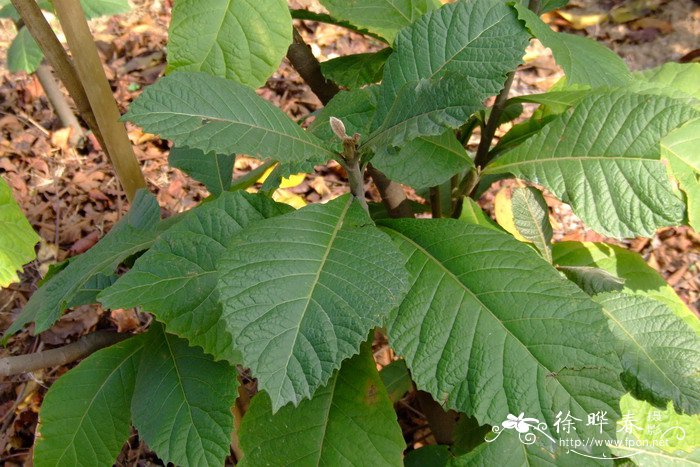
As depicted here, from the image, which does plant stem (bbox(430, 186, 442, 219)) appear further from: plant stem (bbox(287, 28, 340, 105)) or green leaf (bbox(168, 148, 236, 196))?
green leaf (bbox(168, 148, 236, 196))

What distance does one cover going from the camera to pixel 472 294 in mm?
1041

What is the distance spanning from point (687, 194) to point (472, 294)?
722 mm

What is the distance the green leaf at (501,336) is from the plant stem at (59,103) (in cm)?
214

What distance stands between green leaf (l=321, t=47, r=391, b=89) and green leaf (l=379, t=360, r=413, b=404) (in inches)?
31.1

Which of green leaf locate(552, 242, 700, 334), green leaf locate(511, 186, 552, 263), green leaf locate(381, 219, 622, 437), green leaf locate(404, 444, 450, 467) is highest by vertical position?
green leaf locate(381, 219, 622, 437)

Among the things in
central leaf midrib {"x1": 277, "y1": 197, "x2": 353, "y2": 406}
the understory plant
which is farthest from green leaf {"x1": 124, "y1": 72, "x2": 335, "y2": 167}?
central leaf midrib {"x1": 277, "y1": 197, "x2": 353, "y2": 406}

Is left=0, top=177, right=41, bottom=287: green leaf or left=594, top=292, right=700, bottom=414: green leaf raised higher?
left=0, top=177, right=41, bottom=287: green leaf

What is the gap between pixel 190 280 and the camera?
41.8 inches

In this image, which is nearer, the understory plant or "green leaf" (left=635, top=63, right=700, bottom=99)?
the understory plant

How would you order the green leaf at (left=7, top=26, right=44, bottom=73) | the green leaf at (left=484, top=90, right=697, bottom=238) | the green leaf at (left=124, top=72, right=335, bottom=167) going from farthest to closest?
the green leaf at (left=7, top=26, right=44, bottom=73) < the green leaf at (left=484, top=90, right=697, bottom=238) < the green leaf at (left=124, top=72, right=335, bottom=167)

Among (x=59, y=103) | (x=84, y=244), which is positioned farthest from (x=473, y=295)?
(x=59, y=103)

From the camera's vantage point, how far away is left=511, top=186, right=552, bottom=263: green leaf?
57.6 inches

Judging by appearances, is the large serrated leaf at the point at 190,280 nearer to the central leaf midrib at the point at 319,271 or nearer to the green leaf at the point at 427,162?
the central leaf midrib at the point at 319,271

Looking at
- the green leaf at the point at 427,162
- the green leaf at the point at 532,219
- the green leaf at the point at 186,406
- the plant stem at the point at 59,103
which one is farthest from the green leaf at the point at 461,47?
the plant stem at the point at 59,103
